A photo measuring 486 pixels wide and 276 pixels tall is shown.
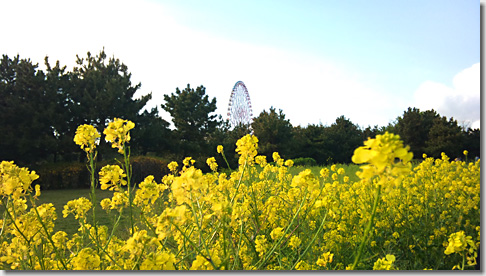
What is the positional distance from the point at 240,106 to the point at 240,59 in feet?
35.6

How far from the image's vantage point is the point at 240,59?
211 cm

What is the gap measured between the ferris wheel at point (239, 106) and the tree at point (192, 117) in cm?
256

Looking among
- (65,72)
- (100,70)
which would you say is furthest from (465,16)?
(65,72)

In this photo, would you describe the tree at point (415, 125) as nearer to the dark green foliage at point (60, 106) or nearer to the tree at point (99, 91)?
the dark green foliage at point (60, 106)

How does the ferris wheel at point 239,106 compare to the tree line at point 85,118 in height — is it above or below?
above

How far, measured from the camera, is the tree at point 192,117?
253 inches

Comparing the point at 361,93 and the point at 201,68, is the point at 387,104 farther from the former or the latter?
the point at 201,68

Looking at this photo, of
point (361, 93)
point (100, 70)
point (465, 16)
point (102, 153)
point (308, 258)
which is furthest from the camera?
point (100, 70)

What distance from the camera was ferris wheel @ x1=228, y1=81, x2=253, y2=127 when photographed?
1222 centimetres

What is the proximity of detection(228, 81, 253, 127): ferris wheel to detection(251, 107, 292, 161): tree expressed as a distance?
118 centimetres

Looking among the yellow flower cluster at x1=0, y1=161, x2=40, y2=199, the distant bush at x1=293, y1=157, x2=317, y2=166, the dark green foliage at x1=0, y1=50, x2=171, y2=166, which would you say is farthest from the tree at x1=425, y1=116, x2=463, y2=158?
the distant bush at x1=293, y1=157, x2=317, y2=166

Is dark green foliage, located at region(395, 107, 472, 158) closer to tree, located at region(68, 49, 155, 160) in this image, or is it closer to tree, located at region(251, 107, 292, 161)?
tree, located at region(68, 49, 155, 160)

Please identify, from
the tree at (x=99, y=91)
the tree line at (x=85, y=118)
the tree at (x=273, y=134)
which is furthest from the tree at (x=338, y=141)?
the tree at (x=99, y=91)

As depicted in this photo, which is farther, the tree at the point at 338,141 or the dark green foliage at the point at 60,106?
the tree at the point at 338,141
